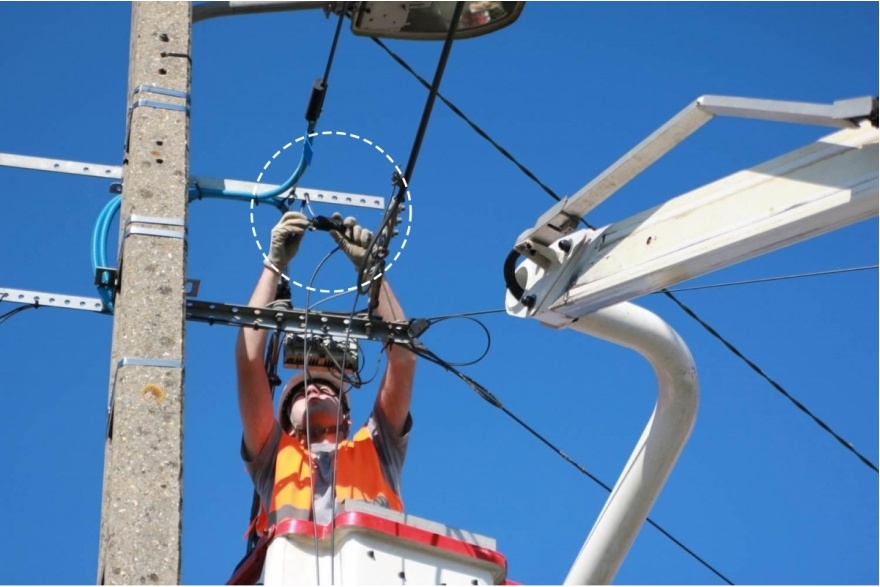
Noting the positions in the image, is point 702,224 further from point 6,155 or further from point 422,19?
point 6,155

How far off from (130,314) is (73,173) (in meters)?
1.57

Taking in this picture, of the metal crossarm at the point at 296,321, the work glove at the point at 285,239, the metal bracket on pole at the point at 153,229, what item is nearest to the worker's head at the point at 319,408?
the work glove at the point at 285,239

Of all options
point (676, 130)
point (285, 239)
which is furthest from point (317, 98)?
point (676, 130)

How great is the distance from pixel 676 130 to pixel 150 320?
1914mm

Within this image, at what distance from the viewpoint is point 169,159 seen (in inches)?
279

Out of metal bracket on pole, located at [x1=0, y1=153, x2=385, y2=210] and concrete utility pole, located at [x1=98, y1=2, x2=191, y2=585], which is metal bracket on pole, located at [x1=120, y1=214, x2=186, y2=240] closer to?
concrete utility pole, located at [x1=98, y1=2, x2=191, y2=585]

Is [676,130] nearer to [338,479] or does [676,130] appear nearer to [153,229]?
[153,229]

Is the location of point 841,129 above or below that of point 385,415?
below

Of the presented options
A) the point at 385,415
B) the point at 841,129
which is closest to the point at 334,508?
the point at 385,415

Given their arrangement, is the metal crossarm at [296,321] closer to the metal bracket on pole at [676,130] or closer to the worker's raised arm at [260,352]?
the worker's raised arm at [260,352]

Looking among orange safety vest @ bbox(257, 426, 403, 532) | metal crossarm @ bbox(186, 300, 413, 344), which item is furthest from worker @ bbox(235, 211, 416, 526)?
metal crossarm @ bbox(186, 300, 413, 344)

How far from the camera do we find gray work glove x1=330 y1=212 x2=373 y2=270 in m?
8.38

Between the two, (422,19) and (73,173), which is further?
(73,173)

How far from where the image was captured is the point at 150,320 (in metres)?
6.50
